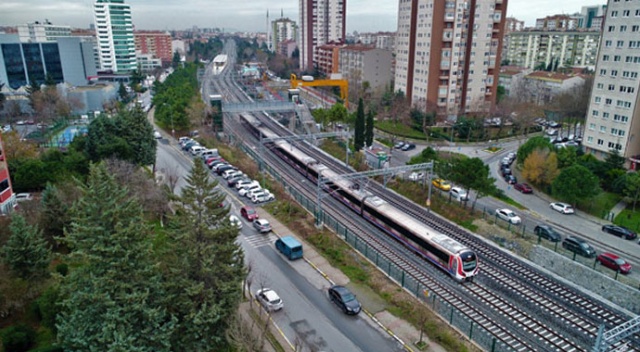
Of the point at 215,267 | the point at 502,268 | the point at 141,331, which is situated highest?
the point at 215,267

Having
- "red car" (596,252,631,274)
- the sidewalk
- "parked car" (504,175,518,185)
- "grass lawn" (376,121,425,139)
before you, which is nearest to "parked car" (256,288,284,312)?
the sidewalk

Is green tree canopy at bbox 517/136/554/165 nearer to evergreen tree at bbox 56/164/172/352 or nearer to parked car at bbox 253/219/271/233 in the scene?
parked car at bbox 253/219/271/233

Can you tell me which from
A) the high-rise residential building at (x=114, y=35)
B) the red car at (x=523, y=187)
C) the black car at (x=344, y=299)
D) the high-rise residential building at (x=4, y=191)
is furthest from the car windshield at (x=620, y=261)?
the high-rise residential building at (x=114, y=35)

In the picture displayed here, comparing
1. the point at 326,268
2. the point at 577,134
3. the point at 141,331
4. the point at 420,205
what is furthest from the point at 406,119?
the point at 141,331

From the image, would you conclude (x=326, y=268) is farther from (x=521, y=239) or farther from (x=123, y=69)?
(x=123, y=69)

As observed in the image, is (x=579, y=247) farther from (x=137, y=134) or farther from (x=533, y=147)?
(x=137, y=134)

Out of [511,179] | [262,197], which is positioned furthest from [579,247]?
[262,197]
